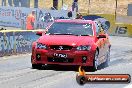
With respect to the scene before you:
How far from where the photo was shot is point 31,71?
14.1 m

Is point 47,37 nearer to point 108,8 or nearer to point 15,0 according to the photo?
point 15,0

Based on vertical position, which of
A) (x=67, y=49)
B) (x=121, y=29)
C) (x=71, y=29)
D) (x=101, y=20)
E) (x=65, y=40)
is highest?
(x=71, y=29)

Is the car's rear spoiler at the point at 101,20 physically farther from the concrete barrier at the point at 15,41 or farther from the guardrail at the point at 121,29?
the concrete barrier at the point at 15,41

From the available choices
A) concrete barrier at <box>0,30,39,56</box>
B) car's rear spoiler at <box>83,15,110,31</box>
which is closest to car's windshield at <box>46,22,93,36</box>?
concrete barrier at <box>0,30,39,56</box>

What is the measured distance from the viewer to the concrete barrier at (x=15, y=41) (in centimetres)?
1978

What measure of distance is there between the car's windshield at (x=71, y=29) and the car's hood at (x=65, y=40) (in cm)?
38

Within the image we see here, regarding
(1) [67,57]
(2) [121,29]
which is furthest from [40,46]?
(2) [121,29]

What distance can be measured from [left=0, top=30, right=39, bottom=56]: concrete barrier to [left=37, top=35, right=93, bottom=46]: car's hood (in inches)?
263

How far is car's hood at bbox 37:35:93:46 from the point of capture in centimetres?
1272

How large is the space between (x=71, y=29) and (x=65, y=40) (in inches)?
46.5

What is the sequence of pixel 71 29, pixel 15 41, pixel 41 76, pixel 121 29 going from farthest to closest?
pixel 121 29 → pixel 15 41 → pixel 71 29 → pixel 41 76

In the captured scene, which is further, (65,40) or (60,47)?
(65,40)

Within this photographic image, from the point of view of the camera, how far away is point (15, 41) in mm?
20844

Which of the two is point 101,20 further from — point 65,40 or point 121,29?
point 65,40
